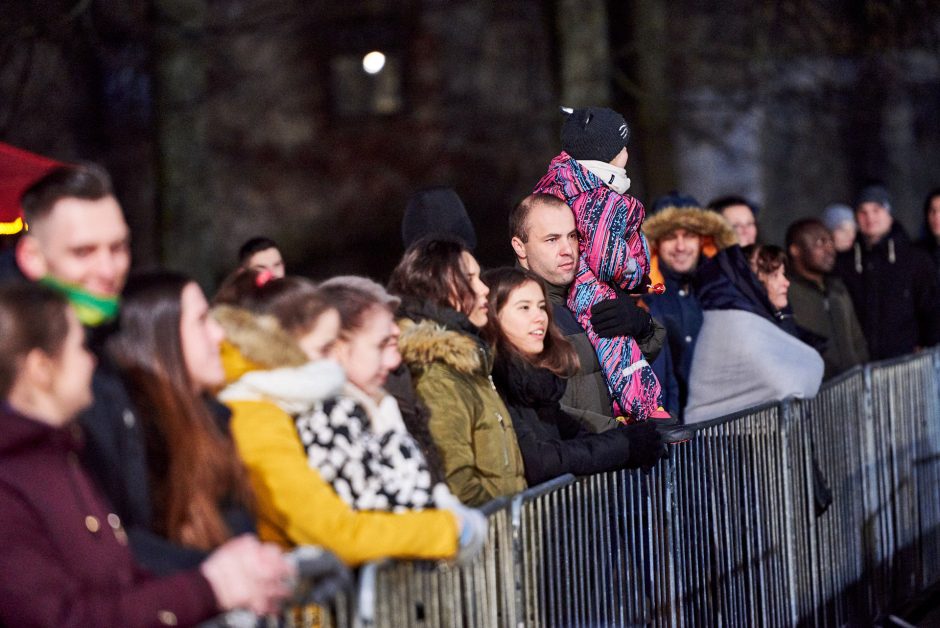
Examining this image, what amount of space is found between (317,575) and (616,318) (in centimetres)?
309

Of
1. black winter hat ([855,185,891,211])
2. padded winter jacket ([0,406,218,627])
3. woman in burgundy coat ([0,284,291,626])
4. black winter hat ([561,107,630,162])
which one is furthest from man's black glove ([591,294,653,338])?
black winter hat ([855,185,891,211])

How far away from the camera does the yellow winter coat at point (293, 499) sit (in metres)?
4.04

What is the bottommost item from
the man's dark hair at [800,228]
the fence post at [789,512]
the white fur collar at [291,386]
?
the fence post at [789,512]

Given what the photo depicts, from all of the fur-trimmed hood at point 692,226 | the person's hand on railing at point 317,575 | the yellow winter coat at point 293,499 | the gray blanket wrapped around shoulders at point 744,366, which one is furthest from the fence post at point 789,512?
the person's hand on railing at point 317,575

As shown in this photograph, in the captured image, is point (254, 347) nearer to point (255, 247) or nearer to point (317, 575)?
point (317, 575)

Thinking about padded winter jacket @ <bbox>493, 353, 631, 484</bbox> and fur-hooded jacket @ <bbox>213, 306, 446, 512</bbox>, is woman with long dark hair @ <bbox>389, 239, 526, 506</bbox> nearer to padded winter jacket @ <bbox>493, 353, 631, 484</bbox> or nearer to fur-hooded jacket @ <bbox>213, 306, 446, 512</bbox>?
padded winter jacket @ <bbox>493, 353, 631, 484</bbox>

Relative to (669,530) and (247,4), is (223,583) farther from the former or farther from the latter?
(247,4)

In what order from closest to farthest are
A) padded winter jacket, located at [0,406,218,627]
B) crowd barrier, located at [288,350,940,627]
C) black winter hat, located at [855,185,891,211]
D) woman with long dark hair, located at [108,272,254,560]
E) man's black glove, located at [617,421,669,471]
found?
padded winter jacket, located at [0,406,218,627] < woman with long dark hair, located at [108,272,254,560] < crowd barrier, located at [288,350,940,627] < man's black glove, located at [617,421,669,471] < black winter hat, located at [855,185,891,211]

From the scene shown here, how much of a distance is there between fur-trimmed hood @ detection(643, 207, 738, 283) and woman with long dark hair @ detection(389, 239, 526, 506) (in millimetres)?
3292

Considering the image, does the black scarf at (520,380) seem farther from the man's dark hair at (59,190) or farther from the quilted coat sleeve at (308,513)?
the man's dark hair at (59,190)

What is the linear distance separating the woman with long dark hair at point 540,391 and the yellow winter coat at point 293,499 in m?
1.36

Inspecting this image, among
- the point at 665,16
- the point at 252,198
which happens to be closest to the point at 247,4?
the point at 252,198

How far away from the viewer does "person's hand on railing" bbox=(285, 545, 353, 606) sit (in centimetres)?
370

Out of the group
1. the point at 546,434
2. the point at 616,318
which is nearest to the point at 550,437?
the point at 546,434
